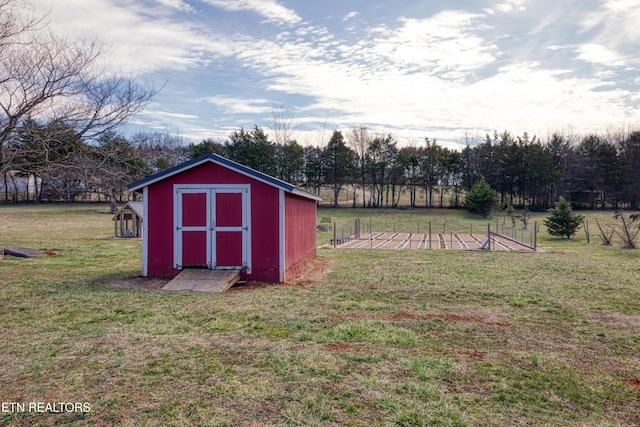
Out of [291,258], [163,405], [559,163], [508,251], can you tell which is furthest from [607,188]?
[163,405]

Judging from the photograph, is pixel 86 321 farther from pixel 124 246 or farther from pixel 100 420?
pixel 124 246

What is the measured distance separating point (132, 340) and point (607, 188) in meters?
51.6

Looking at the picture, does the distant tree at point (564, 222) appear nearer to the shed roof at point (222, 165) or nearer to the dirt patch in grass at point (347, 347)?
the shed roof at point (222, 165)

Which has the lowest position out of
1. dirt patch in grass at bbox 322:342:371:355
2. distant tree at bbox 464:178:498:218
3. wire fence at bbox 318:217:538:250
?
wire fence at bbox 318:217:538:250

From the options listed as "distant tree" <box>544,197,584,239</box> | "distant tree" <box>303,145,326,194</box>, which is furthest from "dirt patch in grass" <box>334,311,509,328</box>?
"distant tree" <box>303,145,326,194</box>

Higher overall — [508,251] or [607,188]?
[607,188]

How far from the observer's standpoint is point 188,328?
20.0 feet

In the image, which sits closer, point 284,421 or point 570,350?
point 284,421

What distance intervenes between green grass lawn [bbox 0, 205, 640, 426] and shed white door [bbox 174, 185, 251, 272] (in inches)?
48.5

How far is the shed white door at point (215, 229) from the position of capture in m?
10.1

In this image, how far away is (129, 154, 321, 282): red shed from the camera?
10.1 meters

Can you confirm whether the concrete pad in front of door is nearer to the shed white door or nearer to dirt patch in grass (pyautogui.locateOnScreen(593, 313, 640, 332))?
the shed white door

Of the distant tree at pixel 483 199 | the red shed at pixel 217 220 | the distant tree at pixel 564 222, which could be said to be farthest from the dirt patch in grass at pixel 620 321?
the distant tree at pixel 483 199

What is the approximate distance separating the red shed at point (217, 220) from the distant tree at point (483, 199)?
3185cm
